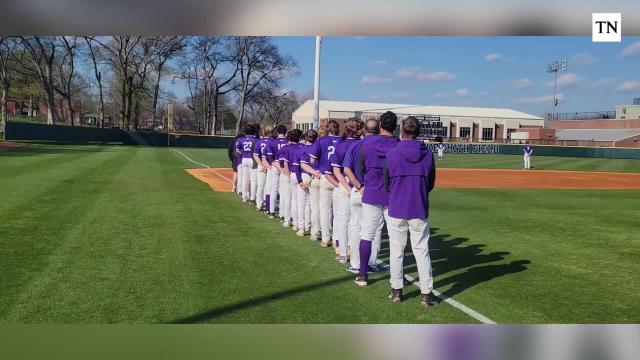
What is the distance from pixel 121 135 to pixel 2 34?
39185 millimetres

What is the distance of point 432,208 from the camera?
12.3m

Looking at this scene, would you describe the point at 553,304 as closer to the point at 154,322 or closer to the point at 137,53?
the point at 154,322

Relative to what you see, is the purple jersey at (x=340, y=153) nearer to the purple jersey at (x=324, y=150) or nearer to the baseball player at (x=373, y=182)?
the purple jersey at (x=324, y=150)

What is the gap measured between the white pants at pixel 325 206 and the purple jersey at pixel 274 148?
7.33 ft

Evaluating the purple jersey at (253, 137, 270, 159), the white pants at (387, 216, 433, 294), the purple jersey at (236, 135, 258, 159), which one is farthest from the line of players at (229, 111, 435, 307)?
the purple jersey at (236, 135, 258, 159)

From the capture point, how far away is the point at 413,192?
4.86 meters

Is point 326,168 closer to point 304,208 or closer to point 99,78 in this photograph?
point 304,208

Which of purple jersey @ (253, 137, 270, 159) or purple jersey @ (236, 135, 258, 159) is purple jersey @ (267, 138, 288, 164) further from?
purple jersey @ (236, 135, 258, 159)

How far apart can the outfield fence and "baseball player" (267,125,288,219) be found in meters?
22.0

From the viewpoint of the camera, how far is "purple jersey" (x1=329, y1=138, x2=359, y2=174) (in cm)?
610

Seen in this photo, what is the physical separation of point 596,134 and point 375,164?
148ft

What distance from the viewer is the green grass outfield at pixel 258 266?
4625 millimetres

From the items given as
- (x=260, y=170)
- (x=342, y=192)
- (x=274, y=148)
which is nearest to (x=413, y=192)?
(x=342, y=192)

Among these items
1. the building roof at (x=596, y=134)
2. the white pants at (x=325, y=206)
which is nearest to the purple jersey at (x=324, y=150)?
the white pants at (x=325, y=206)
